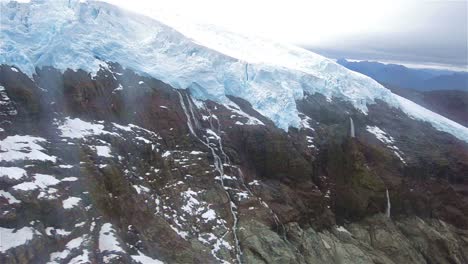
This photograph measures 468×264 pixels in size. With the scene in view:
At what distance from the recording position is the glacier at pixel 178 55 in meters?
35.0

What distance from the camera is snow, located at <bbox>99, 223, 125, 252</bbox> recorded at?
26234 mm

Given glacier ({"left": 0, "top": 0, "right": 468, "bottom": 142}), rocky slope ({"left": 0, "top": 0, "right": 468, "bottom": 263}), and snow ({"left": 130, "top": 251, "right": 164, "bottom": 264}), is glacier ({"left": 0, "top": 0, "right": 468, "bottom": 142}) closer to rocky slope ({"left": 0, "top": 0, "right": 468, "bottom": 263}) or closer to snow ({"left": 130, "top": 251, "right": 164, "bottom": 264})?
rocky slope ({"left": 0, "top": 0, "right": 468, "bottom": 263})

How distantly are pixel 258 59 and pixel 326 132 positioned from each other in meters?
11.5

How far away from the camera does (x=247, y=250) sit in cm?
3189

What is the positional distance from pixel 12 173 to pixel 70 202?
3.88 meters

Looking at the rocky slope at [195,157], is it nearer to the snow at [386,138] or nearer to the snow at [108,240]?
the snow at [108,240]

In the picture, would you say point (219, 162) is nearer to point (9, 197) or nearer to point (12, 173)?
point (12, 173)

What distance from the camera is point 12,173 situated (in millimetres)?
26172

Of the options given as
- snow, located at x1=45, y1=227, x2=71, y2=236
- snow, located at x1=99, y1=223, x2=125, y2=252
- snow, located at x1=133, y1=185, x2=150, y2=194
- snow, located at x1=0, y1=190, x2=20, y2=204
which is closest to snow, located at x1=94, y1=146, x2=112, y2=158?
snow, located at x1=133, y1=185, x2=150, y2=194

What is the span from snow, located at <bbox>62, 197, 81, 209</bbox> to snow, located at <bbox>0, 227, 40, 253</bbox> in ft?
8.48

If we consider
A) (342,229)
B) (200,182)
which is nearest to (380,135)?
(342,229)

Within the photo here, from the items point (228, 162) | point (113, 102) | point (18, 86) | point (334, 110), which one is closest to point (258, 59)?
point (334, 110)

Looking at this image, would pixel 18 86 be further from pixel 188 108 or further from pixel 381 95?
pixel 381 95

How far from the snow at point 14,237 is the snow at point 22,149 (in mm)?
4831
